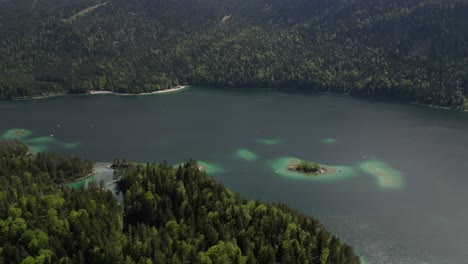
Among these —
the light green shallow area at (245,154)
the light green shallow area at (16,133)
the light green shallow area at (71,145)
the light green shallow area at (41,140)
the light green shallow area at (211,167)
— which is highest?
the light green shallow area at (16,133)

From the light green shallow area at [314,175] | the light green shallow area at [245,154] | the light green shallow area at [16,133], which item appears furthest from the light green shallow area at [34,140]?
the light green shallow area at [314,175]

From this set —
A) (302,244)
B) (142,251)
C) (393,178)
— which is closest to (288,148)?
(393,178)

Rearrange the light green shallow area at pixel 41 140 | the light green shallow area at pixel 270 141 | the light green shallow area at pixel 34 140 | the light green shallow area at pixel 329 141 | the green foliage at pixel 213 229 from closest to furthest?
1. the green foliage at pixel 213 229
2. the light green shallow area at pixel 34 140
3. the light green shallow area at pixel 270 141
4. the light green shallow area at pixel 329 141
5. the light green shallow area at pixel 41 140

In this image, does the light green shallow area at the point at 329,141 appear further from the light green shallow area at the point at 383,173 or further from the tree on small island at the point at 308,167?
the tree on small island at the point at 308,167

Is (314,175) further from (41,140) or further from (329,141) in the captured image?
(41,140)

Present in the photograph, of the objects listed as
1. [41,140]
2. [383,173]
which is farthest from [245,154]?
[41,140]

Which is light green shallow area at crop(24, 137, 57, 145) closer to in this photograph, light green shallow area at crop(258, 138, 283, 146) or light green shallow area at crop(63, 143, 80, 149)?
light green shallow area at crop(63, 143, 80, 149)

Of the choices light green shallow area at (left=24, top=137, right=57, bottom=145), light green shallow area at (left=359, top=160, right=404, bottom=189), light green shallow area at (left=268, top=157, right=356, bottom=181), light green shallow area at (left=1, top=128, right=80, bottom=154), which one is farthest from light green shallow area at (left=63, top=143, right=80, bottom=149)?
light green shallow area at (left=359, top=160, right=404, bottom=189)
